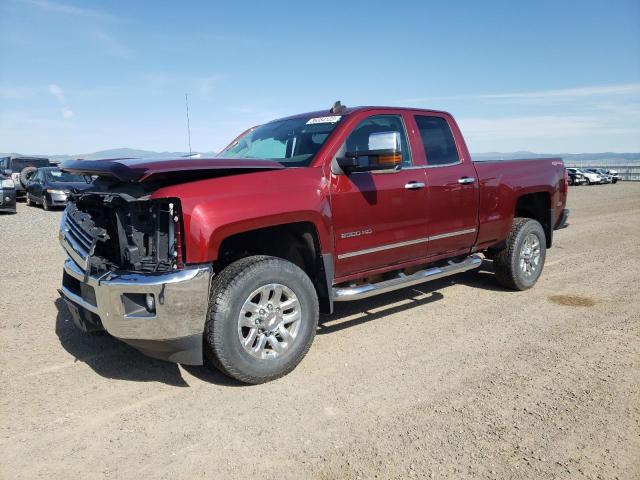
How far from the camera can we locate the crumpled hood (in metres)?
3.19

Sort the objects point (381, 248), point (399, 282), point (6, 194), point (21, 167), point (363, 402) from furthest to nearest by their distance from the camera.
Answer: point (21, 167) → point (6, 194) → point (399, 282) → point (381, 248) → point (363, 402)

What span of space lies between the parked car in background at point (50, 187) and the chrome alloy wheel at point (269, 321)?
1413 centimetres

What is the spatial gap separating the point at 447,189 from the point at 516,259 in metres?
1.59

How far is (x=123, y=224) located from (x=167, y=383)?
1222mm

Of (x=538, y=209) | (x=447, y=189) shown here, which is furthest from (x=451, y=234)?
(x=538, y=209)

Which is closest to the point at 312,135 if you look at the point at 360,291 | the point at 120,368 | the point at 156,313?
the point at 360,291

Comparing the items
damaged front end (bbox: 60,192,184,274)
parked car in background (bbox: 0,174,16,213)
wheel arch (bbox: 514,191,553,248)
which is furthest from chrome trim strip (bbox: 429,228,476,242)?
parked car in background (bbox: 0,174,16,213)

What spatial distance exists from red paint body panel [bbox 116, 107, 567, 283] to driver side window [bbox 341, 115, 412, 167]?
0.20 ft

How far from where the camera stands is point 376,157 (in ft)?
12.4

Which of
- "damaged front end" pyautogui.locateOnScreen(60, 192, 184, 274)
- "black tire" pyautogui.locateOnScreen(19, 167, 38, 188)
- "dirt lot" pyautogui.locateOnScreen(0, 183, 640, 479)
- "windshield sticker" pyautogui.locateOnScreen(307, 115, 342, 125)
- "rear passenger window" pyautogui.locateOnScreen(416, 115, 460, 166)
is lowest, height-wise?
"dirt lot" pyautogui.locateOnScreen(0, 183, 640, 479)

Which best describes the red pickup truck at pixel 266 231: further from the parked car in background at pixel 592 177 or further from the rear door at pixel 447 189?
the parked car in background at pixel 592 177

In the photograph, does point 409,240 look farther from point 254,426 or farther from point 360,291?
point 254,426

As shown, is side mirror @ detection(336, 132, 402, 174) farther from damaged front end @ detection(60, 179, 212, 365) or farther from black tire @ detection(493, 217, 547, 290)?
black tire @ detection(493, 217, 547, 290)

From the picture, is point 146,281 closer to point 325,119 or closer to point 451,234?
point 325,119
